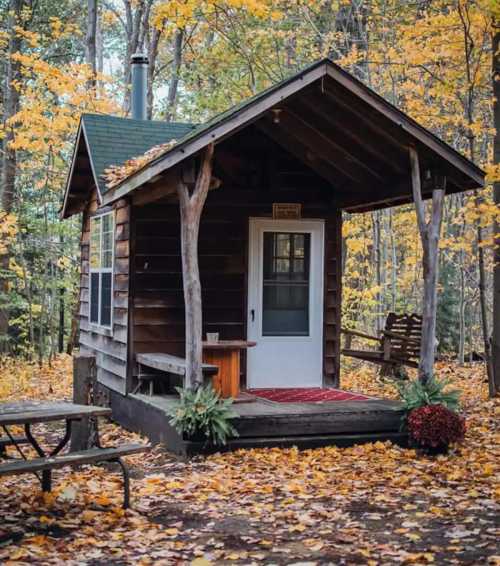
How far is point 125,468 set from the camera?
20.5ft

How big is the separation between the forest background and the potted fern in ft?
10.4

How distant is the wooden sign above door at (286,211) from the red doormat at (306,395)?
2340mm

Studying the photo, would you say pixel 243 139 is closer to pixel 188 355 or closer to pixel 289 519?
pixel 188 355

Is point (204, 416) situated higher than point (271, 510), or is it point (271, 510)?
point (204, 416)

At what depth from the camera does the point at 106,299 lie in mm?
11445

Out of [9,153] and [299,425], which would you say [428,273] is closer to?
[299,425]

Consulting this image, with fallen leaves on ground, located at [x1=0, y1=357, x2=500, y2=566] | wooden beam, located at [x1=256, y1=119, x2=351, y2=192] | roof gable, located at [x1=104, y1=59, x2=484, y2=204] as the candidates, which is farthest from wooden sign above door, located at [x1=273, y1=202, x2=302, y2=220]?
fallen leaves on ground, located at [x1=0, y1=357, x2=500, y2=566]

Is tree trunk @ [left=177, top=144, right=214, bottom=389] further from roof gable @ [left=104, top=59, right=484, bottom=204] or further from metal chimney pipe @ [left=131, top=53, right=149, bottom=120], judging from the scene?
metal chimney pipe @ [left=131, top=53, right=149, bottom=120]

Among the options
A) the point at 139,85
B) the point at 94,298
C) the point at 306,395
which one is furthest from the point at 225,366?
the point at 139,85

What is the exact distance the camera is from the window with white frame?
37.1 feet

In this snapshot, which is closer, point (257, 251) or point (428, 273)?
point (428, 273)

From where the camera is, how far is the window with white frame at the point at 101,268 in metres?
11.3

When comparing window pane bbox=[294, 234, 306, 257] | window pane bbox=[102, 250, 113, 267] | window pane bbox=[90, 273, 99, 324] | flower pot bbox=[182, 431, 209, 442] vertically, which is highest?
window pane bbox=[294, 234, 306, 257]

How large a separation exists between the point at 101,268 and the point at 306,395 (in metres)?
3.75
